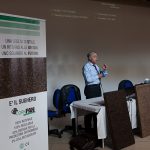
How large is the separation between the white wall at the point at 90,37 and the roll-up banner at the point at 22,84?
10.7 ft

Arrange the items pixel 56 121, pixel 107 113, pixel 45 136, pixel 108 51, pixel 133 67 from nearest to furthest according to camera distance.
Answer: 1. pixel 45 136
2. pixel 107 113
3. pixel 56 121
4. pixel 108 51
5. pixel 133 67

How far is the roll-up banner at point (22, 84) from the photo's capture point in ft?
8.96

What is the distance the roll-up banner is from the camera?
273cm

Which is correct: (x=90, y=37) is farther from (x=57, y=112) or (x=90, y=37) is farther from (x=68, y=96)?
(x=57, y=112)

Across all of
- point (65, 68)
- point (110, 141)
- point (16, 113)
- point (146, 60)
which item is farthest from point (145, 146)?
point (146, 60)

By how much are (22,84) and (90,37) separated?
4.67 meters

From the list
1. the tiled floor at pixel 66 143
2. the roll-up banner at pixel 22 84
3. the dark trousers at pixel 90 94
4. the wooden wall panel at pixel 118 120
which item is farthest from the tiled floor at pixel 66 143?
the roll-up banner at pixel 22 84

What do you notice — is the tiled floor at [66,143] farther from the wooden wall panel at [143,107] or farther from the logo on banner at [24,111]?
the logo on banner at [24,111]

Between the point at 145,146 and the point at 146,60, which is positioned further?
the point at 146,60

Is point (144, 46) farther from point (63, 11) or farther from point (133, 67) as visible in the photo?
point (63, 11)

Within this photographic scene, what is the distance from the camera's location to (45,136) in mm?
3207

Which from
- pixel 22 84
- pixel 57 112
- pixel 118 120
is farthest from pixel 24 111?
pixel 57 112

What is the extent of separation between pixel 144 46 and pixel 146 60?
0.43 m

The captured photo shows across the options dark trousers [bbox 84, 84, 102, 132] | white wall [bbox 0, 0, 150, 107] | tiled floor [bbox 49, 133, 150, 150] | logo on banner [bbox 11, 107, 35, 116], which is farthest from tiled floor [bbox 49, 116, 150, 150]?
white wall [bbox 0, 0, 150, 107]
